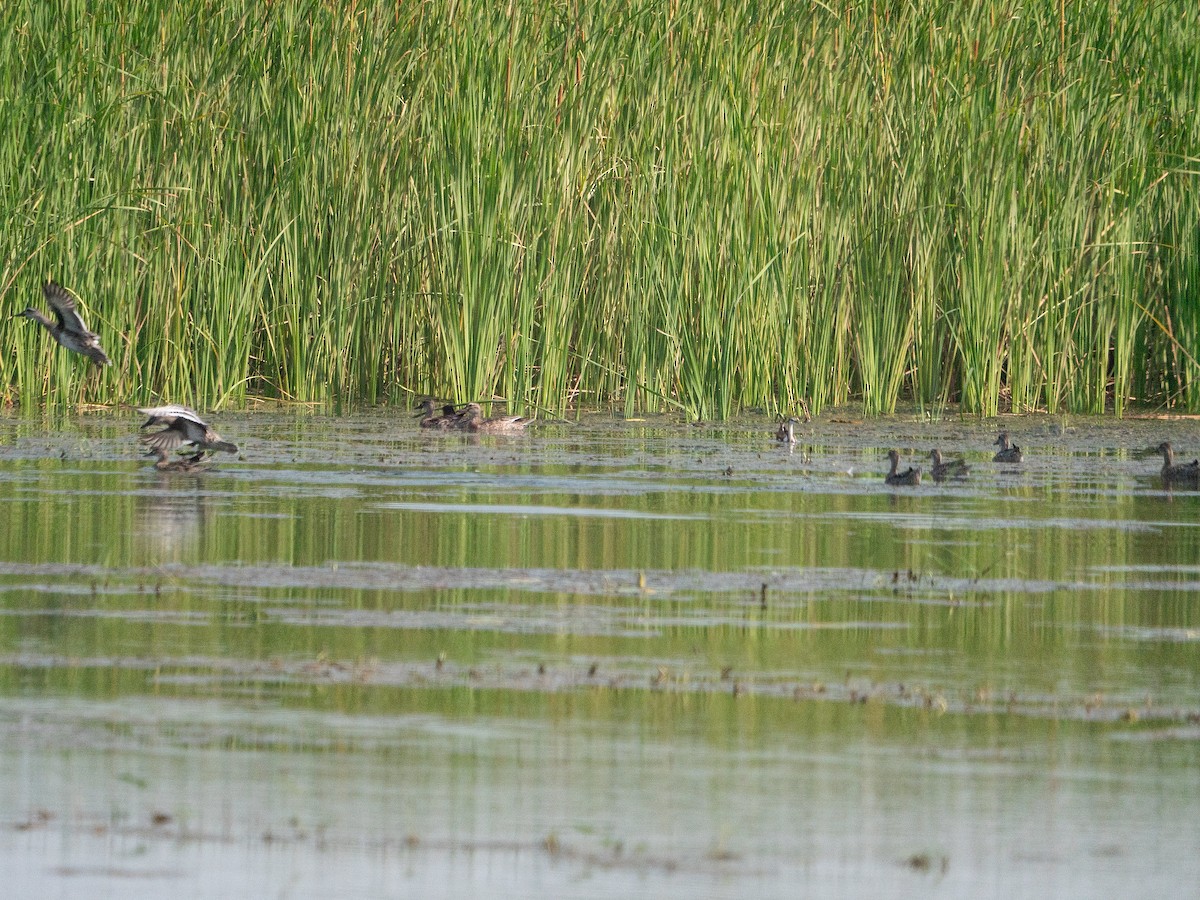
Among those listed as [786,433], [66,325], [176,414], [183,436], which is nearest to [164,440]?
[183,436]

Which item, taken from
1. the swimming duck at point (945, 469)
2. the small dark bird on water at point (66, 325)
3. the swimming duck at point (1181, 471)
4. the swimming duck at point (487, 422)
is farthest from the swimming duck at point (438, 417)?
the swimming duck at point (1181, 471)

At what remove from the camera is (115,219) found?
14125 mm

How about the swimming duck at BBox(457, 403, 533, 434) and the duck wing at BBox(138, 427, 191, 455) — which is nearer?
the duck wing at BBox(138, 427, 191, 455)

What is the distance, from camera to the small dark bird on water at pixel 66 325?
13141mm

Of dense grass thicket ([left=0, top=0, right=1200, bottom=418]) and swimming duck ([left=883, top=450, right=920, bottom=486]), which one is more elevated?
dense grass thicket ([left=0, top=0, right=1200, bottom=418])

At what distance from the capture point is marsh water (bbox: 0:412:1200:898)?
4328 mm

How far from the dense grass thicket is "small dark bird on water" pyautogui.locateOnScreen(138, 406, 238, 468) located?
227cm

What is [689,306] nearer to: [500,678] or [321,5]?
[321,5]

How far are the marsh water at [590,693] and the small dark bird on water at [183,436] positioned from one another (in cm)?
72

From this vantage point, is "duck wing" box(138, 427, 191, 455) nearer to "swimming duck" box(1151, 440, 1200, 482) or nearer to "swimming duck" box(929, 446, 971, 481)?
"swimming duck" box(929, 446, 971, 481)

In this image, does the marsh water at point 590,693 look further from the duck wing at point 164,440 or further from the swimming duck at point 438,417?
the swimming duck at point 438,417

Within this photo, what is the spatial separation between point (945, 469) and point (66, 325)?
5.51m

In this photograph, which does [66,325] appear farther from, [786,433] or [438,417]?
[786,433]

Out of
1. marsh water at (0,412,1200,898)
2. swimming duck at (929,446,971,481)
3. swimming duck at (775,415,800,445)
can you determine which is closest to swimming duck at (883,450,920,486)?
swimming duck at (929,446,971,481)
